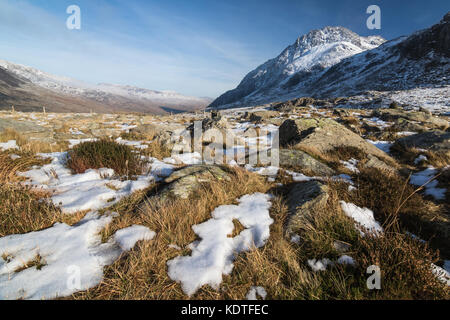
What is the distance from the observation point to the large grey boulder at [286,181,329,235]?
2.65 meters

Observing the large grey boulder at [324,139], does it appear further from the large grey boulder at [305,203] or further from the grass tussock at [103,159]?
the grass tussock at [103,159]

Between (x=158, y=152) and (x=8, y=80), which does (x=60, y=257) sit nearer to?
(x=158, y=152)

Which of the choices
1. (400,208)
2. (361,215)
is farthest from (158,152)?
(400,208)

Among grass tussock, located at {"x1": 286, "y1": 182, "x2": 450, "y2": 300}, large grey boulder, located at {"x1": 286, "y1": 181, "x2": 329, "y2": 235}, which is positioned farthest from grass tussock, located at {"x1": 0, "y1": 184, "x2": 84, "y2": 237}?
grass tussock, located at {"x1": 286, "y1": 182, "x2": 450, "y2": 300}

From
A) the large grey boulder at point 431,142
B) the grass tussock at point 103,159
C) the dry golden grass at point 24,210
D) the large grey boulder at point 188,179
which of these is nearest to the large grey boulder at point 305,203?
the large grey boulder at point 188,179

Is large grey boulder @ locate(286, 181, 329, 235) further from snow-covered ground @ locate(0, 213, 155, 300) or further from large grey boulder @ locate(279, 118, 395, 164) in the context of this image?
large grey boulder @ locate(279, 118, 395, 164)

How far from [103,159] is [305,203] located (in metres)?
4.48

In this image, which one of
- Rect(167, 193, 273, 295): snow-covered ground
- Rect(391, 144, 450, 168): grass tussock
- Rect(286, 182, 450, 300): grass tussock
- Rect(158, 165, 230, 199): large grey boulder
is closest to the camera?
Rect(286, 182, 450, 300): grass tussock

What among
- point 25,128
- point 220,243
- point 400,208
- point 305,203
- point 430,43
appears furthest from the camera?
point 430,43

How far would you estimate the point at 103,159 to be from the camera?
14.2 ft

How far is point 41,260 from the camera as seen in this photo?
6.49 feet

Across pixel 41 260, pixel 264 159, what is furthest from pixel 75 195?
pixel 264 159

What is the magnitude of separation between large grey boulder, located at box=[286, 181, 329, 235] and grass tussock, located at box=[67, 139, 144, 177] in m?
3.32

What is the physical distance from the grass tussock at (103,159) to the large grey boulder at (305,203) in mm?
3315
